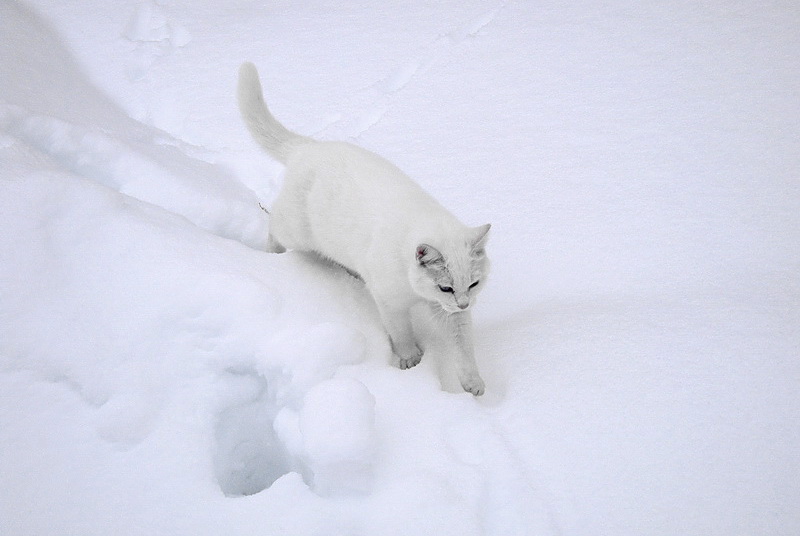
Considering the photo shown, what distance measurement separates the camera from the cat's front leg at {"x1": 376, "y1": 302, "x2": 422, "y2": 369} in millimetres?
1895

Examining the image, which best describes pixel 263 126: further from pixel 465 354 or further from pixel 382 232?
pixel 465 354

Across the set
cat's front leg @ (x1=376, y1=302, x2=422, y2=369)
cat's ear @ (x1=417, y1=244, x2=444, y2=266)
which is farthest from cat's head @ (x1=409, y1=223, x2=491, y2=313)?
cat's front leg @ (x1=376, y1=302, x2=422, y2=369)

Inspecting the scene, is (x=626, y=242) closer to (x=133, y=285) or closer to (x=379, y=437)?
(x=379, y=437)

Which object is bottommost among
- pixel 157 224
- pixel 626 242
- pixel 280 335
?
pixel 280 335

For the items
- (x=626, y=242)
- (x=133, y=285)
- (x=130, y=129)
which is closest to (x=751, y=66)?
(x=626, y=242)

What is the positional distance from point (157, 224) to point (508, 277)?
141 centimetres

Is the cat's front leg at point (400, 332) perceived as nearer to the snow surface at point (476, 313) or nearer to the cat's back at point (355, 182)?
the snow surface at point (476, 313)

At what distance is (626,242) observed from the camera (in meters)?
2.08

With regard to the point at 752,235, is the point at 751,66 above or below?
above

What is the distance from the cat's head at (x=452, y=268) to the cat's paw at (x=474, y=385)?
24 centimetres

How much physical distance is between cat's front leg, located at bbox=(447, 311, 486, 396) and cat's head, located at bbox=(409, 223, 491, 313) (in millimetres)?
74

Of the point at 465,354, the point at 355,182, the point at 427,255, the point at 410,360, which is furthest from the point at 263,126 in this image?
the point at 465,354

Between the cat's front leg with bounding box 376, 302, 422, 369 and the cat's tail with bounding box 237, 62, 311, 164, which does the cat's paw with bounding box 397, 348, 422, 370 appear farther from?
the cat's tail with bounding box 237, 62, 311, 164

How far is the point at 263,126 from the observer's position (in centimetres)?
236
